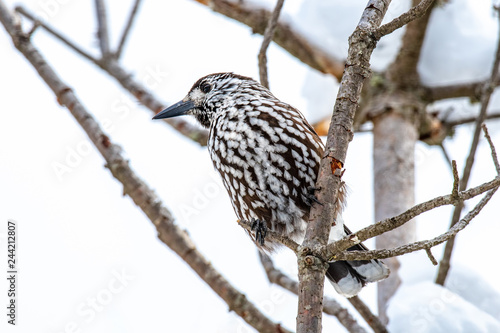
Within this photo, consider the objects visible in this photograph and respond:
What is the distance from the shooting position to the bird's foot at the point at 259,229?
2889mm

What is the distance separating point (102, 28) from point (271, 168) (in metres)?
2.41

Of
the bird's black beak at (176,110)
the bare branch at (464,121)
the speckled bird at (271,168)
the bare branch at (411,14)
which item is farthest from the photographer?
the bare branch at (464,121)

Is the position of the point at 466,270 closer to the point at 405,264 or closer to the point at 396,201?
the point at 405,264

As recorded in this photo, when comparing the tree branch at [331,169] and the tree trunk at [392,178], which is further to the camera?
the tree trunk at [392,178]

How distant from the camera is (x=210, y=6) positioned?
495 cm

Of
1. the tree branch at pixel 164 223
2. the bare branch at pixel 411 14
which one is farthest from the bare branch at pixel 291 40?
the bare branch at pixel 411 14

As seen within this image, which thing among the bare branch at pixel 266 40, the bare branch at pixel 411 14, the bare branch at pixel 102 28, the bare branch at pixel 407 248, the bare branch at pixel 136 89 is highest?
the bare branch at pixel 102 28

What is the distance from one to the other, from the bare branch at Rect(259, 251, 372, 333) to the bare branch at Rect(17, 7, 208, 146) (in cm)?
112

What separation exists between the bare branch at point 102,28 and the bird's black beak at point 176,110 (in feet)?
4.13

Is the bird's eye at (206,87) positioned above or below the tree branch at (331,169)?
above

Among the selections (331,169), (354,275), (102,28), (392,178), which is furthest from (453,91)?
(102,28)

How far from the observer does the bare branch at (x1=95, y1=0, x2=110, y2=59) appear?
15.6 ft

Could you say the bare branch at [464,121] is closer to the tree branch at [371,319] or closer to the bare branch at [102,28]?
the tree branch at [371,319]

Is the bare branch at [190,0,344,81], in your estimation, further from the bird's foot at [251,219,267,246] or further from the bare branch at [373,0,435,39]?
the bare branch at [373,0,435,39]
